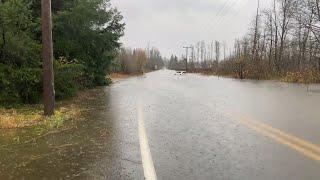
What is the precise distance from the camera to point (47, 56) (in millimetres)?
15008

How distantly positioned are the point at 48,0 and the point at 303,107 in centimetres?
904

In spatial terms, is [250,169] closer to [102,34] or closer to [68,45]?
[68,45]

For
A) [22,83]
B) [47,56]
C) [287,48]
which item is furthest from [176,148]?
[287,48]

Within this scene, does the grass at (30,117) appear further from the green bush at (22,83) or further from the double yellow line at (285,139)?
the double yellow line at (285,139)

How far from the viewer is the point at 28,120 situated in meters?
14.0

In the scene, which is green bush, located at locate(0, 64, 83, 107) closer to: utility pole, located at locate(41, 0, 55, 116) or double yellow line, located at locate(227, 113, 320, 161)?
utility pole, located at locate(41, 0, 55, 116)

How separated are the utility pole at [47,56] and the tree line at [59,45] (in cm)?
227

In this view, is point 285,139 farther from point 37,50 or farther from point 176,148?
point 37,50

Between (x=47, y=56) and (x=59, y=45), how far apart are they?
32.7ft

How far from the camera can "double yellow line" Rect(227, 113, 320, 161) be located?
345 inches

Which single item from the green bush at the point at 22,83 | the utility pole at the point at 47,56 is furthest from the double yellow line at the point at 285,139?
the green bush at the point at 22,83

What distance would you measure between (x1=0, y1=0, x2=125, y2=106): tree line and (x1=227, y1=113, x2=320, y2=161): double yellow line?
316 inches

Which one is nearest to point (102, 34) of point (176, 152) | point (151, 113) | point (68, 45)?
→ point (68, 45)

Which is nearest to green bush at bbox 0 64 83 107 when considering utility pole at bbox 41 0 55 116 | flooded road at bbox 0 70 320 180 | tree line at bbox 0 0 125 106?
tree line at bbox 0 0 125 106
